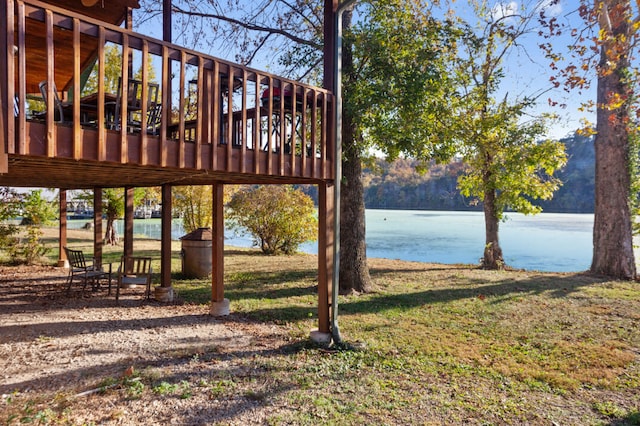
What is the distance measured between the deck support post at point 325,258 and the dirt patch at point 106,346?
61cm

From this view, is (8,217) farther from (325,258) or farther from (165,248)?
(325,258)

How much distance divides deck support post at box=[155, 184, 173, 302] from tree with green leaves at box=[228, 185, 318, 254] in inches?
322

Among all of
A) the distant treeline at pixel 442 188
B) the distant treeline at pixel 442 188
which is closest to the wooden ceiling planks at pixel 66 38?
the distant treeline at pixel 442 188

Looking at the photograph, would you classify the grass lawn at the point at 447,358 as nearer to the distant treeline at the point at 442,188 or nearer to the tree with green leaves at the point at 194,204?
the tree with green leaves at the point at 194,204

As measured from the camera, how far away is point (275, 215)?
603 inches

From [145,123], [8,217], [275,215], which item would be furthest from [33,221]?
[145,123]

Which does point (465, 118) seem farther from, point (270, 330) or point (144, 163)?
point (144, 163)

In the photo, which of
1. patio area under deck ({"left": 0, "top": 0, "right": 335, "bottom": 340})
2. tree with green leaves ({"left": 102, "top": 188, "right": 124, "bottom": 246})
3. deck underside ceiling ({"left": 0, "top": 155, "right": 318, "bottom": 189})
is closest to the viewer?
patio area under deck ({"left": 0, "top": 0, "right": 335, "bottom": 340})

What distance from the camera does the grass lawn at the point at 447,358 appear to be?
11.4ft

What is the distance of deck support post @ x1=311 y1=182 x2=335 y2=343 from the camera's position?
500 centimetres

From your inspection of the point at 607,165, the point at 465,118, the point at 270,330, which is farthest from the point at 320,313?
the point at 607,165

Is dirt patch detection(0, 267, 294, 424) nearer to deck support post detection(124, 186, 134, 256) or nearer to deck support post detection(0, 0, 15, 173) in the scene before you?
deck support post detection(124, 186, 134, 256)

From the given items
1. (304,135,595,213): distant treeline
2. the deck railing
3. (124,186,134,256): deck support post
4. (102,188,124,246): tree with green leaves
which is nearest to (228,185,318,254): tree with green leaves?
(102,188,124,246): tree with green leaves

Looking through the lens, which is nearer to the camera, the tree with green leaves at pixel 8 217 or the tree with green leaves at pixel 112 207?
the tree with green leaves at pixel 8 217
